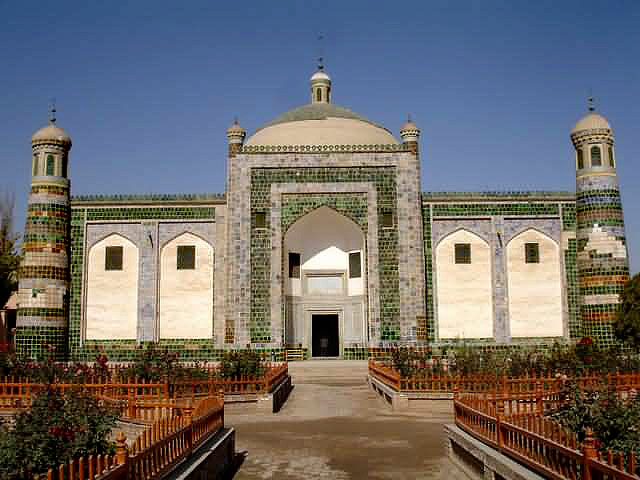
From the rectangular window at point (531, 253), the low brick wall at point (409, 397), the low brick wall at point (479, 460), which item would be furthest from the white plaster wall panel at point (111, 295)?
the low brick wall at point (479, 460)

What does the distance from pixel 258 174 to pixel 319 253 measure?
12.5ft

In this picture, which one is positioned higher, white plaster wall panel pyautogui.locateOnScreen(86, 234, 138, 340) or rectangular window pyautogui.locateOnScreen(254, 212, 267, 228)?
rectangular window pyautogui.locateOnScreen(254, 212, 267, 228)

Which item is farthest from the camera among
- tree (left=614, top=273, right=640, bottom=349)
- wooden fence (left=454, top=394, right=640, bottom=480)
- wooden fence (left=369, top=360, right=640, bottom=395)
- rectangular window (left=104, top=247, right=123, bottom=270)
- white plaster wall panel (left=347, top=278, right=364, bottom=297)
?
white plaster wall panel (left=347, top=278, right=364, bottom=297)

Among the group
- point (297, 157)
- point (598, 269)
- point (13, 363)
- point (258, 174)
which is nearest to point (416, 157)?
point (297, 157)

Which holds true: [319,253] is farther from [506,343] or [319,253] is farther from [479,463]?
[479,463]

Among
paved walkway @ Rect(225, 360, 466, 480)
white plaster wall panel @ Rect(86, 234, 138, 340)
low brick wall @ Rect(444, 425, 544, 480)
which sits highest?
white plaster wall panel @ Rect(86, 234, 138, 340)

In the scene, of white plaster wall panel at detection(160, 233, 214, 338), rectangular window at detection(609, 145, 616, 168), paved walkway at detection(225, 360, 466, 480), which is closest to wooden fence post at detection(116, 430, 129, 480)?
paved walkway at detection(225, 360, 466, 480)

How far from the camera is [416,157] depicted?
22.6m

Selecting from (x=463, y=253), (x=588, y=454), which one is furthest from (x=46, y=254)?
(x=588, y=454)

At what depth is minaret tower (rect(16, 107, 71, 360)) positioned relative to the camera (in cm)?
2109

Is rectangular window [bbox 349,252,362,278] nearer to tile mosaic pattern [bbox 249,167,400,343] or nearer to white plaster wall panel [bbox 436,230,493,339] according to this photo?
tile mosaic pattern [bbox 249,167,400,343]

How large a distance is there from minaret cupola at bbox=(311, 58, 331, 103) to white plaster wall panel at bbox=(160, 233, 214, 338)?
1096 centimetres

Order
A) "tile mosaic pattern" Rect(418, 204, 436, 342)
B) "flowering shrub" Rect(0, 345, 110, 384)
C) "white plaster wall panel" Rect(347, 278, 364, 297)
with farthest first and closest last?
"white plaster wall panel" Rect(347, 278, 364, 297), "tile mosaic pattern" Rect(418, 204, 436, 342), "flowering shrub" Rect(0, 345, 110, 384)

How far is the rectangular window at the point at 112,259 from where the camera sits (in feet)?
74.2
